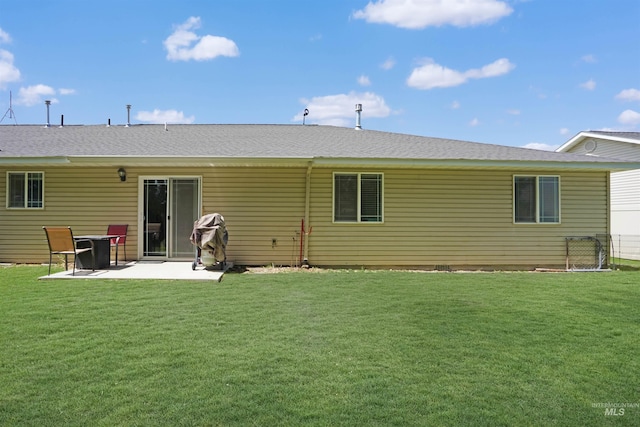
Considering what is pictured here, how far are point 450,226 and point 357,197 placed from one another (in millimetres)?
2255

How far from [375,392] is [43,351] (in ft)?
9.65

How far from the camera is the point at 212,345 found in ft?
13.0

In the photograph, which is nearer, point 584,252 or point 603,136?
point 584,252

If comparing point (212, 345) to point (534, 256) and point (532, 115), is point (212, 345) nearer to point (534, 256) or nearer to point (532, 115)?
point (534, 256)

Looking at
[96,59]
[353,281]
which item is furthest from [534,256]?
[96,59]

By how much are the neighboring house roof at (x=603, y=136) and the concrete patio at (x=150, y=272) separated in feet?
45.4

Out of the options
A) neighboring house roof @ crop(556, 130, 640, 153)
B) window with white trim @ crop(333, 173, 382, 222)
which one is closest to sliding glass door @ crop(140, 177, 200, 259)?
window with white trim @ crop(333, 173, 382, 222)

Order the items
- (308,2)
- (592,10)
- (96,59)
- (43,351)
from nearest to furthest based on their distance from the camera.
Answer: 1. (43,351)
2. (592,10)
3. (308,2)
4. (96,59)

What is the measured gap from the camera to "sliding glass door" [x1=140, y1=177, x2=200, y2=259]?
31.0 feet

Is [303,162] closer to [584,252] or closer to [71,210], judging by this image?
[71,210]

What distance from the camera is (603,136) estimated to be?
1510 centimetres

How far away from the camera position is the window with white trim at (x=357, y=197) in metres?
9.41

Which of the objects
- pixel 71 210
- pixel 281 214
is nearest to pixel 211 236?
pixel 281 214

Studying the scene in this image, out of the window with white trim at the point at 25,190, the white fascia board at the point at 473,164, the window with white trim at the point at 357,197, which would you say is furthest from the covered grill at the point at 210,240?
the window with white trim at the point at 25,190
